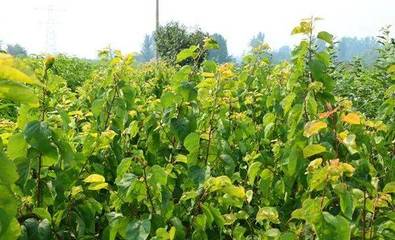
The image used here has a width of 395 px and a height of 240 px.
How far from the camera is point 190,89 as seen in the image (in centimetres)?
251

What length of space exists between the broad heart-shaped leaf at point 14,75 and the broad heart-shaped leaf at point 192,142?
1.36 m

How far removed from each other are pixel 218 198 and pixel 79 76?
462 inches

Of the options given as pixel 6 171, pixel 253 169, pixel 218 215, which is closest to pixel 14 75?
pixel 6 171

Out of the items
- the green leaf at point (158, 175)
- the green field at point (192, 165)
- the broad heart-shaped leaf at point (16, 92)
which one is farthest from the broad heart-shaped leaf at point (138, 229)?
the broad heart-shaped leaf at point (16, 92)

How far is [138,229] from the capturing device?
1740 millimetres

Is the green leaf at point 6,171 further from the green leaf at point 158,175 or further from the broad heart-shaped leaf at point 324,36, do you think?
the broad heart-shaped leaf at point 324,36

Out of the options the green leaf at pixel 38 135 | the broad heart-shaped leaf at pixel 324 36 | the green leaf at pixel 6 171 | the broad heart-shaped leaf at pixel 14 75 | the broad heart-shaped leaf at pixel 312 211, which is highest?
the broad heart-shaped leaf at pixel 324 36

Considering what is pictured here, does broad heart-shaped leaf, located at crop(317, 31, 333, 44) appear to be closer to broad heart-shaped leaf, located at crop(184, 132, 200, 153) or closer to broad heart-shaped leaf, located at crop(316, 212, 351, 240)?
broad heart-shaped leaf, located at crop(184, 132, 200, 153)

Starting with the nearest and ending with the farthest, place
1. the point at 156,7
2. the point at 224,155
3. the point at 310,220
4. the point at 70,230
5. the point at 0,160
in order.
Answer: the point at 0,160 → the point at 310,220 → the point at 70,230 → the point at 224,155 → the point at 156,7

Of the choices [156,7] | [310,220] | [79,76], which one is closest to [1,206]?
[310,220]

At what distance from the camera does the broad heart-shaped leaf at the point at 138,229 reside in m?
1.71

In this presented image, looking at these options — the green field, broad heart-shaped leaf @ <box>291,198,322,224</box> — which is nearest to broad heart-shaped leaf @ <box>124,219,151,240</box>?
the green field

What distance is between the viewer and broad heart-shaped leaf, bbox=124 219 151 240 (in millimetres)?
1711

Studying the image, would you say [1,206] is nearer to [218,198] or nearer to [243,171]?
[218,198]
